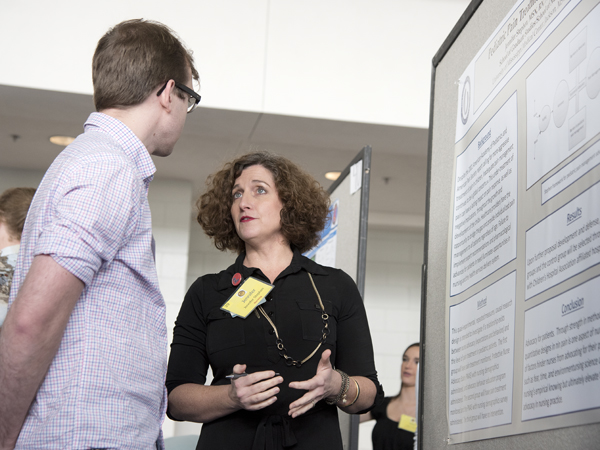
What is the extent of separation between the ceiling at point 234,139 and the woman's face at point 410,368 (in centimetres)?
138

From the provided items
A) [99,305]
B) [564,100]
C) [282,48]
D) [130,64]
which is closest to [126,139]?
[130,64]

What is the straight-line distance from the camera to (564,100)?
3.16ft

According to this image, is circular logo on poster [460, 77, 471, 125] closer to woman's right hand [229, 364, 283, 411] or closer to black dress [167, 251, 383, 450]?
black dress [167, 251, 383, 450]

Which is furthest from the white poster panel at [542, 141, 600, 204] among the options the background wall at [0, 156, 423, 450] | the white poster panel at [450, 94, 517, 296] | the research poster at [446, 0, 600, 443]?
the background wall at [0, 156, 423, 450]

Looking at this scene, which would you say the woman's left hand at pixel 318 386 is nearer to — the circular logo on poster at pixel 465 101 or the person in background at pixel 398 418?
the circular logo on poster at pixel 465 101

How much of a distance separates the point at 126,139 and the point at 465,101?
789 mm

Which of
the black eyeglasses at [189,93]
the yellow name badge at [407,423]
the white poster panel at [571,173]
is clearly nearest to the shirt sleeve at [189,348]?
the black eyeglasses at [189,93]

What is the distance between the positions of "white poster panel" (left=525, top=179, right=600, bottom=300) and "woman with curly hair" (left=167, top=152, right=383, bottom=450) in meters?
0.56

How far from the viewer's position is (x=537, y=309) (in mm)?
1010

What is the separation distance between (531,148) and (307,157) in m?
3.49

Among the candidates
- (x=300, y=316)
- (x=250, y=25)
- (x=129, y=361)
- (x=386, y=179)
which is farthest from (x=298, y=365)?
(x=386, y=179)

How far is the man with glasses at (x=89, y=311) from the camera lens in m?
0.97

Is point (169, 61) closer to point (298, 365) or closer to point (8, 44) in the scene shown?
point (298, 365)

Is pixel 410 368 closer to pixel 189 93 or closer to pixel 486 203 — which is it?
pixel 486 203
